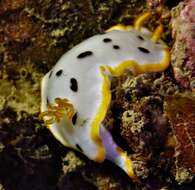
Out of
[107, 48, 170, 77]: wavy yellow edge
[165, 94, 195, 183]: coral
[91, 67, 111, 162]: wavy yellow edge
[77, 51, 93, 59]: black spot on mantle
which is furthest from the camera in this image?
[77, 51, 93, 59]: black spot on mantle

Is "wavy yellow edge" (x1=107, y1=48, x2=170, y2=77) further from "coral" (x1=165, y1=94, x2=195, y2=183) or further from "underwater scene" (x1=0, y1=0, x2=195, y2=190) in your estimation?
"coral" (x1=165, y1=94, x2=195, y2=183)

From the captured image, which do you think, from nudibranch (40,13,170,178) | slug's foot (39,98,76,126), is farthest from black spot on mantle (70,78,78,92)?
slug's foot (39,98,76,126)

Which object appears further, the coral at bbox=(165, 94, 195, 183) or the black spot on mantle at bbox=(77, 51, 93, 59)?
the black spot on mantle at bbox=(77, 51, 93, 59)

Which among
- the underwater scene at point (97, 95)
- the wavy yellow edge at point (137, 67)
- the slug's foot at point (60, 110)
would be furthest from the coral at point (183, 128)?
the slug's foot at point (60, 110)

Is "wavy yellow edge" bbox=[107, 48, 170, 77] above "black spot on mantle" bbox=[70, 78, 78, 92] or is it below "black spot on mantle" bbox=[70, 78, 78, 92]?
above

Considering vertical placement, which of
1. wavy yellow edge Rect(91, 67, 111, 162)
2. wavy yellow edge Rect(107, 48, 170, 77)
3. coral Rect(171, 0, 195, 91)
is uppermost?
coral Rect(171, 0, 195, 91)

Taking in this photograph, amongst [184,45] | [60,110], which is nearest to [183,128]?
[184,45]

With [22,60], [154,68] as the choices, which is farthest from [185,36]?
[22,60]
